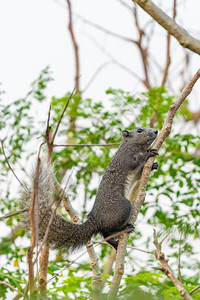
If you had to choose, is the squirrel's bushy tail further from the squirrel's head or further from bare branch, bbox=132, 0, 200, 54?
bare branch, bbox=132, 0, 200, 54

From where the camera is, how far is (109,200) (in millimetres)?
3689

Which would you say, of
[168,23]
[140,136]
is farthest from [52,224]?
[168,23]

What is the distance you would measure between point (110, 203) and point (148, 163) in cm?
82

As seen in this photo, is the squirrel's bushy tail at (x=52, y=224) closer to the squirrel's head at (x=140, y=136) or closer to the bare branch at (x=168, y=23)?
the squirrel's head at (x=140, y=136)

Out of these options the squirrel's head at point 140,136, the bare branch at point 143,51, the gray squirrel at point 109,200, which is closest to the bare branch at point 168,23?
the gray squirrel at point 109,200

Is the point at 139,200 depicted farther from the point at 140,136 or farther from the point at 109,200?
the point at 140,136

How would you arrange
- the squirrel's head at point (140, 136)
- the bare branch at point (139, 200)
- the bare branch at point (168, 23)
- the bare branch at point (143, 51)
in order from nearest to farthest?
the bare branch at point (168, 23), the bare branch at point (139, 200), the squirrel's head at point (140, 136), the bare branch at point (143, 51)

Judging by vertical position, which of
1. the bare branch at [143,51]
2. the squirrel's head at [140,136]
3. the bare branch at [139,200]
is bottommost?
the bare branch at [139,200]

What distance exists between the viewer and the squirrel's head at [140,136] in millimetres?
4199

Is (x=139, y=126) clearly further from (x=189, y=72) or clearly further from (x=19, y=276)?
(x=189, y=72)

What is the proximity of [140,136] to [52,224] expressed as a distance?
56.7 inches

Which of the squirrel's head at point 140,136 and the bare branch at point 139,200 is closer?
the bare branch at point 139,200

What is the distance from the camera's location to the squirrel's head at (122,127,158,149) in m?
4.20

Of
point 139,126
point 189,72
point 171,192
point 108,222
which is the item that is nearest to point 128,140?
point 139,126
